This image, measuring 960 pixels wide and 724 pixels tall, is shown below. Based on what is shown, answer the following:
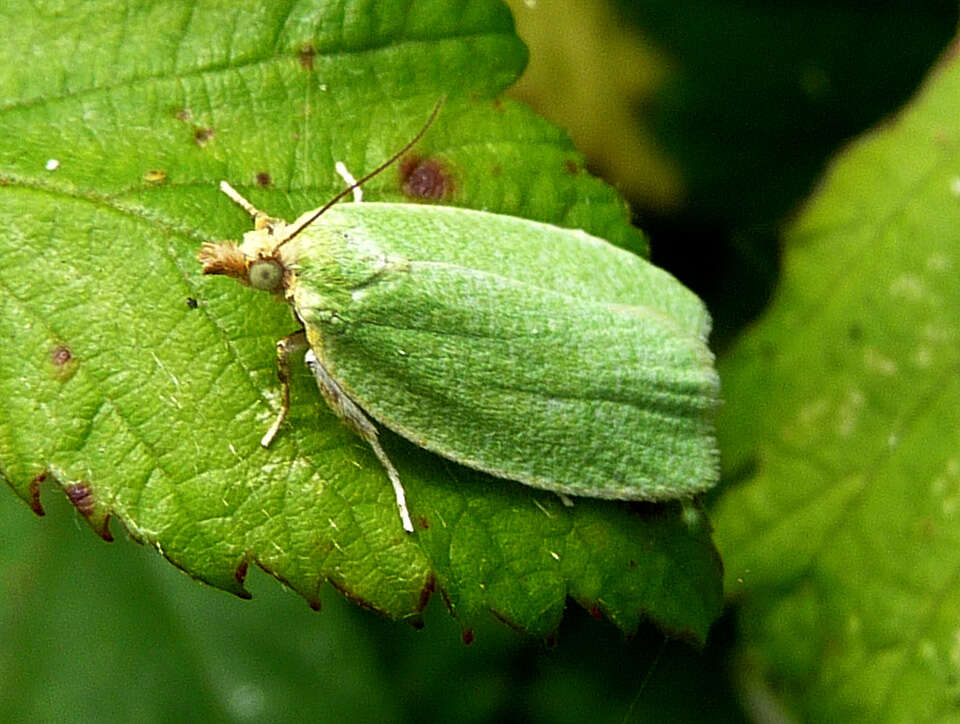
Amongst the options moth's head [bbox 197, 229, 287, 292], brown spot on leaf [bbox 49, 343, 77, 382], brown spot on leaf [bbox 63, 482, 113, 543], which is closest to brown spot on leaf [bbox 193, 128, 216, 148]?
moth's head [bbox 197, 229, 287, 292]

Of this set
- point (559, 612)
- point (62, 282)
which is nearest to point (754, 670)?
point (559, 612)

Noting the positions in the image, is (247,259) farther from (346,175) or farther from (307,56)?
(307,56)

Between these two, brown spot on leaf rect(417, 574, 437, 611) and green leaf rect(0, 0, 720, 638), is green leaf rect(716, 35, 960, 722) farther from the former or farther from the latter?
brown spot on leaf rect(417, 574, 437, 611)

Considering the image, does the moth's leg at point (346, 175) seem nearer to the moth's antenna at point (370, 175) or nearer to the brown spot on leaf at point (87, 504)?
the moth's antenna at point (370, 175)

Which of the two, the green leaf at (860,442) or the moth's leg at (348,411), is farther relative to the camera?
the green leaf at (860,442)

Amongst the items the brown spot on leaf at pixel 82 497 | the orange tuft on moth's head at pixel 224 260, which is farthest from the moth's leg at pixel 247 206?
the brown spot on leaf at pixel 82 497

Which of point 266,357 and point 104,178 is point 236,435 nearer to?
point 266,357
